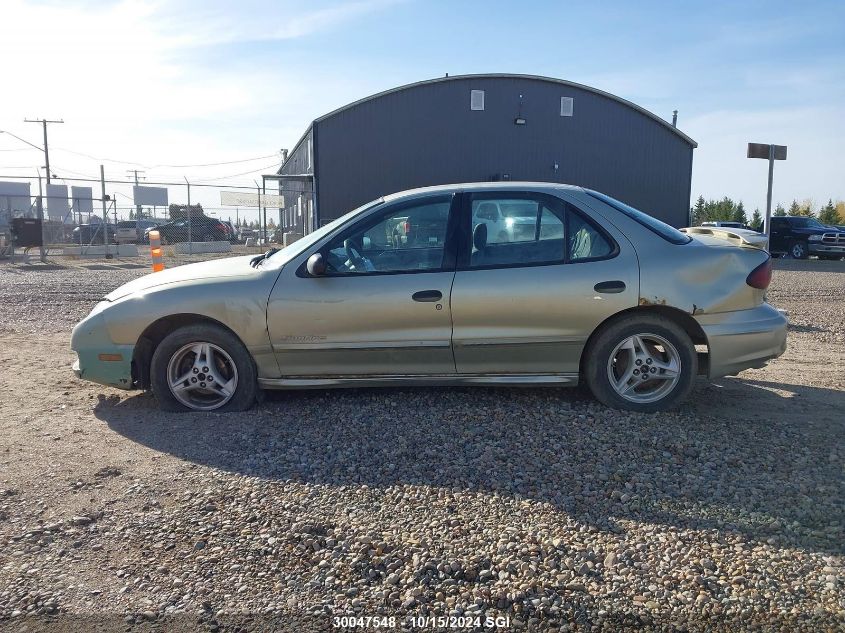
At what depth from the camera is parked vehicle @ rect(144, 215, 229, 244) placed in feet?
97.3

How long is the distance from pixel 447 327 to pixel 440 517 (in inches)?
67.8

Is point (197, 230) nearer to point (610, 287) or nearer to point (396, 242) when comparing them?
point (396, 242)

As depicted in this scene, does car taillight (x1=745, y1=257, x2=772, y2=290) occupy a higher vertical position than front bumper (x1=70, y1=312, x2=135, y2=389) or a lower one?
higher

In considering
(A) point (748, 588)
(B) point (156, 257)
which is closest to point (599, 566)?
(A) point (748, 588)

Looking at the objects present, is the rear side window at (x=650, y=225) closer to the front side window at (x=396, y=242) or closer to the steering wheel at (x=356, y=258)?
the front side window at (x=396, y=242)

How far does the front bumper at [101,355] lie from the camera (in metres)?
5.05

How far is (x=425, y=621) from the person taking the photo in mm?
2674

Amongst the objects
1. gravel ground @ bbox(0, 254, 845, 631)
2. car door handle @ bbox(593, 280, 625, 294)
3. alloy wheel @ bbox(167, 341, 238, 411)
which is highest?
car door handle @ bbox(593, 280, 625, 294)

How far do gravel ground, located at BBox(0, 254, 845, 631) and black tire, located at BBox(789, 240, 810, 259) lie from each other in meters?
23.9

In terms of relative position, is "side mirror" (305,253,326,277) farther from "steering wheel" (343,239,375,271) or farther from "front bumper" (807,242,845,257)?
"front bumper" (807,242,845,257)

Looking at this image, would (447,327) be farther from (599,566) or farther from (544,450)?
(599,566)

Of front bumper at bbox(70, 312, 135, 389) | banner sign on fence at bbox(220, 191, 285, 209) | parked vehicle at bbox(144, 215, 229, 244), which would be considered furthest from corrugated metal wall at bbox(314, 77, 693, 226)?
front bumper at bbox(70, 312, 135, 389)

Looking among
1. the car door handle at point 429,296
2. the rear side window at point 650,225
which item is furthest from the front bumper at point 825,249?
the car door handle at point 429,296

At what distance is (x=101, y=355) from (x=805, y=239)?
2715cm
